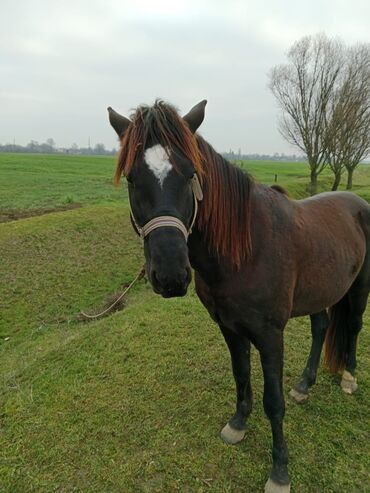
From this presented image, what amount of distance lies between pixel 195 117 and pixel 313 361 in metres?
2.82

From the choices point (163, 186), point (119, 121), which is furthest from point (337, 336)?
point (119, 121)

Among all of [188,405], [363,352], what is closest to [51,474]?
[188,405]

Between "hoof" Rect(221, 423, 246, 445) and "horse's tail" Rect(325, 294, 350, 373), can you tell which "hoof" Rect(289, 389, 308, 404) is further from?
"hoof" Rect(221, 423, 246, 445)

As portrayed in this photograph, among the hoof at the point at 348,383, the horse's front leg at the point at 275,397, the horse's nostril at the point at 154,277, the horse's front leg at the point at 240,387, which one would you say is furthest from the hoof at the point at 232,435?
the horse's nostril at the point at 154,277

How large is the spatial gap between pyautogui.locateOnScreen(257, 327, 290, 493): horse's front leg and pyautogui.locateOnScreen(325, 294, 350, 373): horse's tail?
1.43 m

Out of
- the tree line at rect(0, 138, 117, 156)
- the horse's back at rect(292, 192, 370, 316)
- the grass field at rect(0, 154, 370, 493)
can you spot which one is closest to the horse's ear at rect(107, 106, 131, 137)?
the horse's back at rect(292, 192, 370, 316)

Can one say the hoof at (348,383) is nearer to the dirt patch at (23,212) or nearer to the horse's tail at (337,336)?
the horse's tail at (337,336)

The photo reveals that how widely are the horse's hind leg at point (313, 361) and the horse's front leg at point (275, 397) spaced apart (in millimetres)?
888

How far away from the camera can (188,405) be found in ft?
10.9

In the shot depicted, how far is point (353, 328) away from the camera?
3.55 metres

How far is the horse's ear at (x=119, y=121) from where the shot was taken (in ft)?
6.61

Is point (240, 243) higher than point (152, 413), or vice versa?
point (240, 243)

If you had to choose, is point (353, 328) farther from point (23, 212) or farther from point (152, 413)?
point (23, 212)

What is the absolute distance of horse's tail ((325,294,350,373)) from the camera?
11.9 ft
